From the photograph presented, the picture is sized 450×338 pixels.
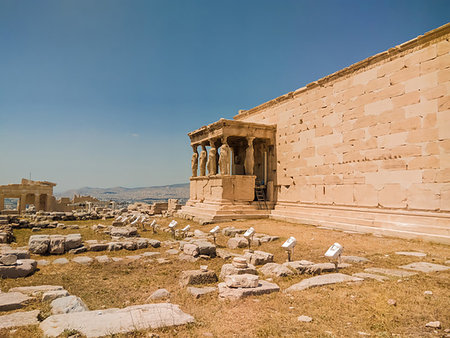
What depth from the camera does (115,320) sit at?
3.97 m

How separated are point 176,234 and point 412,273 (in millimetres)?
8803

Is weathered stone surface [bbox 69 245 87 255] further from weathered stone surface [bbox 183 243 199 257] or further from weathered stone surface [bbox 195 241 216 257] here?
weathered stone surface [bbox 195 241 216 257]

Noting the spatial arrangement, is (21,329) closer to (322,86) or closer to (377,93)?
(377,93)

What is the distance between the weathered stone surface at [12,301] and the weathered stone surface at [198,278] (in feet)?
8.26

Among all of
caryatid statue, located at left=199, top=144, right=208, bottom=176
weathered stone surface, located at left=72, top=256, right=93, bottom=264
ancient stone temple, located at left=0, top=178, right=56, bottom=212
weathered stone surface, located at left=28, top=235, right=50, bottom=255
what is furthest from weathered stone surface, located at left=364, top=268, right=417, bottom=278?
ancient stone temple, located at left=0, top=178, right=56, bottom=212

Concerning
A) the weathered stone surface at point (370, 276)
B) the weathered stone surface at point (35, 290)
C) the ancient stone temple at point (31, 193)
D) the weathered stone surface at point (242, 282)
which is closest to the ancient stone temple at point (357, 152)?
the weathered stone surface at point (370, 276)

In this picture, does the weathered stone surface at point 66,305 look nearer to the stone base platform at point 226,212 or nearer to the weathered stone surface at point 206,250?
the weathered stone surface at point 206,250

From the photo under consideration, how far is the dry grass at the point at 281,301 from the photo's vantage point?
3.86m

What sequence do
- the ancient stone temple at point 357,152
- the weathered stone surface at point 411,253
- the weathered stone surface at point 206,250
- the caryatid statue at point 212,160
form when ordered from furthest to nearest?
the caryatid statue at point 212,160
the ancient stone temple at point 357,152
the weathered stone surface at point 206,250
the weathered stone surface at point 411,253

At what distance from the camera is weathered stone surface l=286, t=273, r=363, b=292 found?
5.43 m

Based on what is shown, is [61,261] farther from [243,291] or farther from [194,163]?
[194,163]

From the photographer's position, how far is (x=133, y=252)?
9.86 m

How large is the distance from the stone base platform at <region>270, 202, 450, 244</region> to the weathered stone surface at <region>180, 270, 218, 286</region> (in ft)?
23.5

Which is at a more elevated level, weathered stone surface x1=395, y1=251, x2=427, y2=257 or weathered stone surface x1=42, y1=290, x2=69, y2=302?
weathered stone surface x1=395, y1=251, x2=427, y2=257
